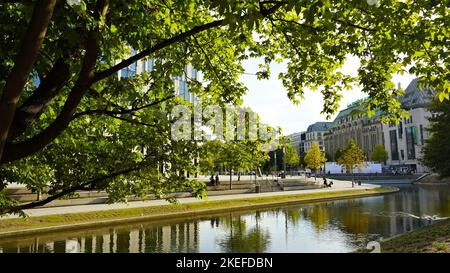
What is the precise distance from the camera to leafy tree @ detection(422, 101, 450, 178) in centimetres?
3978

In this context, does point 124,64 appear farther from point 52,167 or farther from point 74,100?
point 52,167

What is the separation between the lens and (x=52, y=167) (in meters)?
8.92

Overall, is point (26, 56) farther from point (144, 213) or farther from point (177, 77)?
point (144, 213)

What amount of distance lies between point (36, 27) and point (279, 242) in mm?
20300

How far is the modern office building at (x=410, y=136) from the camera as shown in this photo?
118000 mm

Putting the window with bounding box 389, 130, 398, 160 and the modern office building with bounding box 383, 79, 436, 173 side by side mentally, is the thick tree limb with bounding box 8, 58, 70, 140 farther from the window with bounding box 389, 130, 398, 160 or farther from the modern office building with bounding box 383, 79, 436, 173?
the window with bounding box 389, 130, 398, 160

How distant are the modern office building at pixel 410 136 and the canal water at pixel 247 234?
94919 mm

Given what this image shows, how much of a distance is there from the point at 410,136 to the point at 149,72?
132 m

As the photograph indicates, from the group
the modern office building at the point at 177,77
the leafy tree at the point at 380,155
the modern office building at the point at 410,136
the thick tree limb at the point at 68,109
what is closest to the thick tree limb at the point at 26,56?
the thick tree limb at the point at 68,109

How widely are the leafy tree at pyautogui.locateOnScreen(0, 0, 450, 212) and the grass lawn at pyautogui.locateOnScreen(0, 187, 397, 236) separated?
873cm

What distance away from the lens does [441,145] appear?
4003 cm

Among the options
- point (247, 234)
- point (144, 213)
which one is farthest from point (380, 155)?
point (247, 234)

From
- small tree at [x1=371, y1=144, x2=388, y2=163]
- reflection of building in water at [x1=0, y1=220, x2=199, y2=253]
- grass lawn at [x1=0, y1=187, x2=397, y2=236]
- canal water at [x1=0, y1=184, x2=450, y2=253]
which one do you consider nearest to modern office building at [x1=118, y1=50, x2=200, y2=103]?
canal water at [x1=0, y1=184, x2=450, y2=253]
